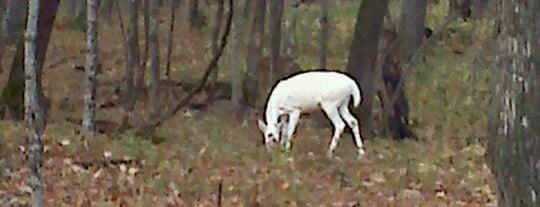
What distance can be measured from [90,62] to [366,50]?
522cm

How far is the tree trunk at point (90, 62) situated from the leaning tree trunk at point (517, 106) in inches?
339

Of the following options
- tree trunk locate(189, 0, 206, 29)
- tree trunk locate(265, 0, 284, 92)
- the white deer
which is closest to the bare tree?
tree trunk locate(265, 0, 284, 92)

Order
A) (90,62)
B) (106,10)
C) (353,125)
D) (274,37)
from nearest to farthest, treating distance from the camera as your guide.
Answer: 1. (90,62)
2. (353,125)
3. (274,37)
4. (106,10)

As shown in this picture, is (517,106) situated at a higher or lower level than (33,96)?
higher

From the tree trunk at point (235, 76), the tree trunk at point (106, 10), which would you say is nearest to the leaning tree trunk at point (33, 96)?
the tree trunk at point (235, 76)

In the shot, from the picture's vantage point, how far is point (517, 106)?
5875mm

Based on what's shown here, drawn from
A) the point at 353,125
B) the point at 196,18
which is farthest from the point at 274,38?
the point at 196,18

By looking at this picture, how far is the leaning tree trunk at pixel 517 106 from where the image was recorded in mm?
5793

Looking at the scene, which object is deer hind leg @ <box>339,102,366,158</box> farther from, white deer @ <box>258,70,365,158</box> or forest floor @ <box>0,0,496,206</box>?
forest floor @ <box>0,0,496,206</box>

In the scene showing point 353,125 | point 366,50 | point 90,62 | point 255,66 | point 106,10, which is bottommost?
point 106,10

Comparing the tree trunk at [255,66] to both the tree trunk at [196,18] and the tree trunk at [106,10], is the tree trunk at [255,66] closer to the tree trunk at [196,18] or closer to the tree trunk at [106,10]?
the tree trunk at [196,18]

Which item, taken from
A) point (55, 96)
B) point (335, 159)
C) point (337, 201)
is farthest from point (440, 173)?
point (55, 96)

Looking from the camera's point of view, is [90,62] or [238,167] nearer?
[238,167]

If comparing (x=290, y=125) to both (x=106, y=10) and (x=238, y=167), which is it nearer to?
(x=238, y=167)
